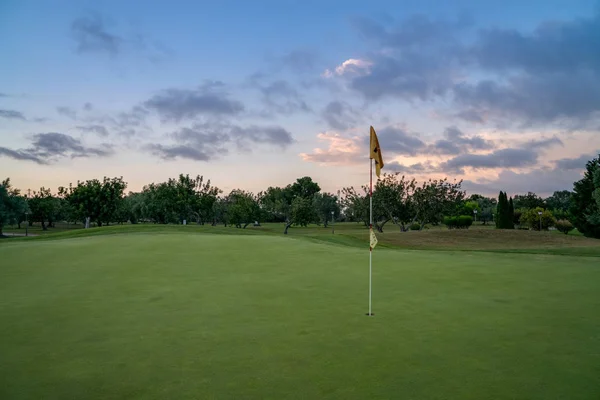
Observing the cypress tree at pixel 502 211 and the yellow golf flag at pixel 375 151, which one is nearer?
the yellow golf flag at pixel 375 151

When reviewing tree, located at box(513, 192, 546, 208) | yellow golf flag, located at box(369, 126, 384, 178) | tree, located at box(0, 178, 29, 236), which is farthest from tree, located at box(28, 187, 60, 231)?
tree, located at box(513, 192, 546, 208)

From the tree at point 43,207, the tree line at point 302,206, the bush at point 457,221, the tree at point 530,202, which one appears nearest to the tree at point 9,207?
the tree line at point 302,206

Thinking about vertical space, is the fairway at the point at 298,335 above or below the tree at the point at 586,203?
below

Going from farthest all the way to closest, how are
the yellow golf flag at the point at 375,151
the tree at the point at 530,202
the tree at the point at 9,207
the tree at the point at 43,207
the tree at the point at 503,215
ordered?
the tree at the point at 530,202
the tree at the point at 43,207
the tree at the point at 9,207
the tree at the point at 503,215
the yellow golf flag at the point at 375,151

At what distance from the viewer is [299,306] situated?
8.30 metres

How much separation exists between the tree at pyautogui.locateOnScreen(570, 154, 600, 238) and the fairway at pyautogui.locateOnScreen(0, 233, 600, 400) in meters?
43.6

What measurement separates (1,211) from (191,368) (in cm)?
7032

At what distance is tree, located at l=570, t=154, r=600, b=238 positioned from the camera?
4925 centimetres

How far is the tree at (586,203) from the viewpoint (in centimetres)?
4925

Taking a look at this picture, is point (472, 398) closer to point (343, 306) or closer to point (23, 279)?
point (343, 306)

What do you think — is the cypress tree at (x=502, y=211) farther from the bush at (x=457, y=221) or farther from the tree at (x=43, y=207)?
the tree at (x=43, y=207)

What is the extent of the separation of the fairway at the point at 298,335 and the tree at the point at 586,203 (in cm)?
4363

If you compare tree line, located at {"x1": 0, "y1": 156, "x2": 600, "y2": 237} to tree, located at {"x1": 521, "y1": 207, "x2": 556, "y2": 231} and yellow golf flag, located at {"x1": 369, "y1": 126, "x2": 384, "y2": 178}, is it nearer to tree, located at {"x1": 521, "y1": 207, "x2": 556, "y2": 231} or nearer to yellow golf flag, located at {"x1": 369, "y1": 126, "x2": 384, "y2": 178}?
tree, located at {"x1": 521, "y1": 207, "x2": 556, "y2": 231}

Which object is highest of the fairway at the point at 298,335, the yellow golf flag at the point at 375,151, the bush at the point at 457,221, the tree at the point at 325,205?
the tree at the point at 325,205
